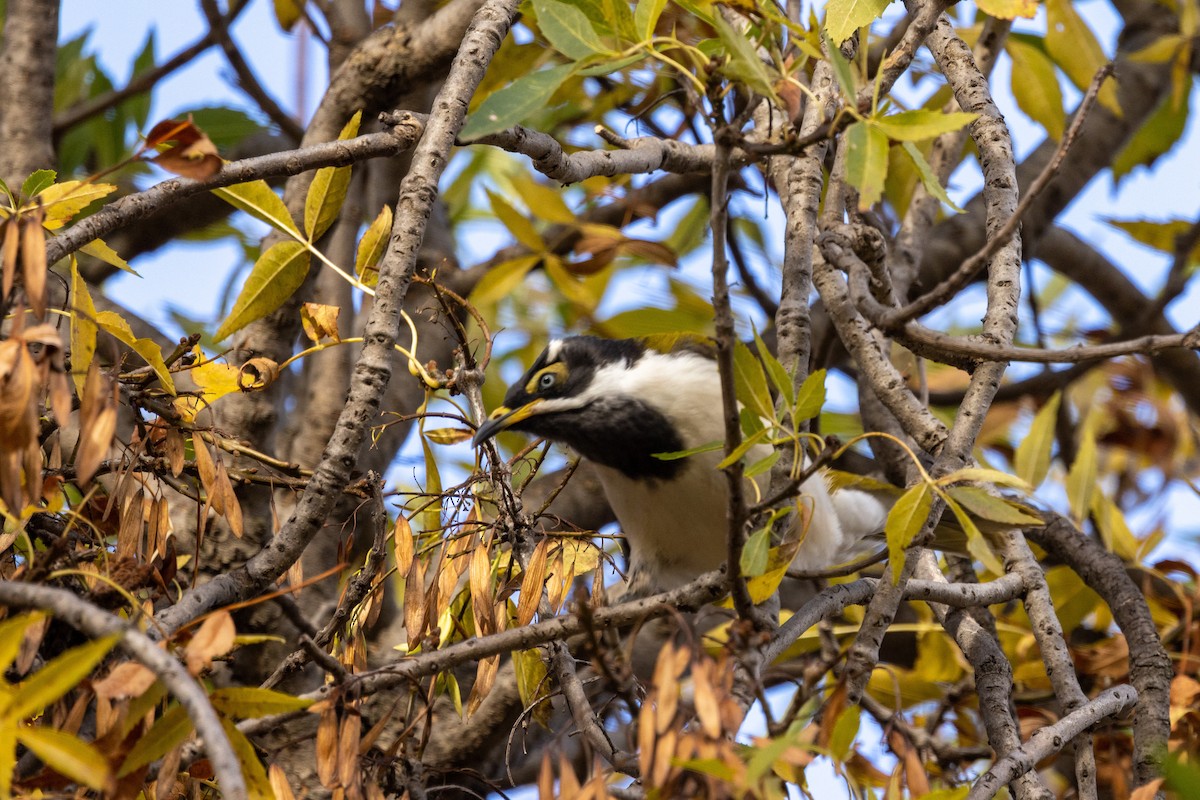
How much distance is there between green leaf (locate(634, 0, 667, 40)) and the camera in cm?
191

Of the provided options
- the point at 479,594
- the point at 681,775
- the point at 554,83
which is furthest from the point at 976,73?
the point at 681,775

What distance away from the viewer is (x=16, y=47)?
439 cm

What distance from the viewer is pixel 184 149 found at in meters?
1.84

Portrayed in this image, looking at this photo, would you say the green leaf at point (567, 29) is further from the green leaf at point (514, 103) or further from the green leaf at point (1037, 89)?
the green leaf at point (1037, 89)

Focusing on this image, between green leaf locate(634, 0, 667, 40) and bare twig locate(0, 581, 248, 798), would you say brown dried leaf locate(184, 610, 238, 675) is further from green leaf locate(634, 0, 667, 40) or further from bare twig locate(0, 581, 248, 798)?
green leaf locate(634, 0, 667, 40)

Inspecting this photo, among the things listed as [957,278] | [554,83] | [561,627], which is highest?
[554,83]

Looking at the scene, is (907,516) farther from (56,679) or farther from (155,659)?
(56,679)

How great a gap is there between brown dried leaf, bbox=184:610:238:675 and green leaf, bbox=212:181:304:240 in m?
1.19

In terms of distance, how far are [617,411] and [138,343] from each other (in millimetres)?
1497

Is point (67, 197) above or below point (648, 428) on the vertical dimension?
above

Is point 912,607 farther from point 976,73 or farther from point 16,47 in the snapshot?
point 16,47

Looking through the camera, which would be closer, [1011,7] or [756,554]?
[756,554]

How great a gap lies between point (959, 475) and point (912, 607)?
321 centimetres

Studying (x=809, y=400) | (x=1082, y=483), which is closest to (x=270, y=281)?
(x=809, y=400)
